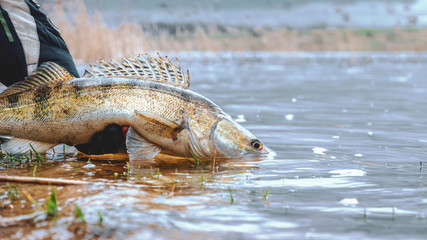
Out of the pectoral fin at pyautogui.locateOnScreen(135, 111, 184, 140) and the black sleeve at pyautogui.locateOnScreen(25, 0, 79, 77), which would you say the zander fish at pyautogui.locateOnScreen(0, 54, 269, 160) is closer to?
the pectoral fin at pyautogui.locateOnScreen(135, 111, 184, 140)

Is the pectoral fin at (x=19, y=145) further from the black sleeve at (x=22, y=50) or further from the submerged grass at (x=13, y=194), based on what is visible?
the submerged grass at (x=13, y=194)

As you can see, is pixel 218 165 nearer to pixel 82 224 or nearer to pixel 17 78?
pixel 82 224

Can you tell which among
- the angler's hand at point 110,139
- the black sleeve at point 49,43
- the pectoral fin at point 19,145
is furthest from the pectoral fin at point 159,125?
the black sleeve at point 49,43

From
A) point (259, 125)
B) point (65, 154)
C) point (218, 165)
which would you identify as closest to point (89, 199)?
point (218, 165)

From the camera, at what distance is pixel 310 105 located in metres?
11.2

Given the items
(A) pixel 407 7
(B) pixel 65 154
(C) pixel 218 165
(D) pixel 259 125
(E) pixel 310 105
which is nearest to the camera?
(C) pixel 218 165

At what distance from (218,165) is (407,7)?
32.3 metres

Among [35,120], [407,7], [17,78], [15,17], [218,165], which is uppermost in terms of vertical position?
[407,7]

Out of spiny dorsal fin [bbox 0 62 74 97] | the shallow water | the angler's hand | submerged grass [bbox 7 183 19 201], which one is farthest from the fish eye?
submerged grass [bbox 7 183 19 201]

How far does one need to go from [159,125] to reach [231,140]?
0.70 m

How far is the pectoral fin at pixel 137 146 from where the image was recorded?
5.04 metres

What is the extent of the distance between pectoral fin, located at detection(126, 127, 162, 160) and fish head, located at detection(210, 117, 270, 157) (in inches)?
22.0

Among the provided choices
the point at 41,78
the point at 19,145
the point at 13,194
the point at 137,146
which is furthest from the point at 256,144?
the point at 13,194

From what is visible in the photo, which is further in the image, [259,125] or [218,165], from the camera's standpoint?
[259,125]
